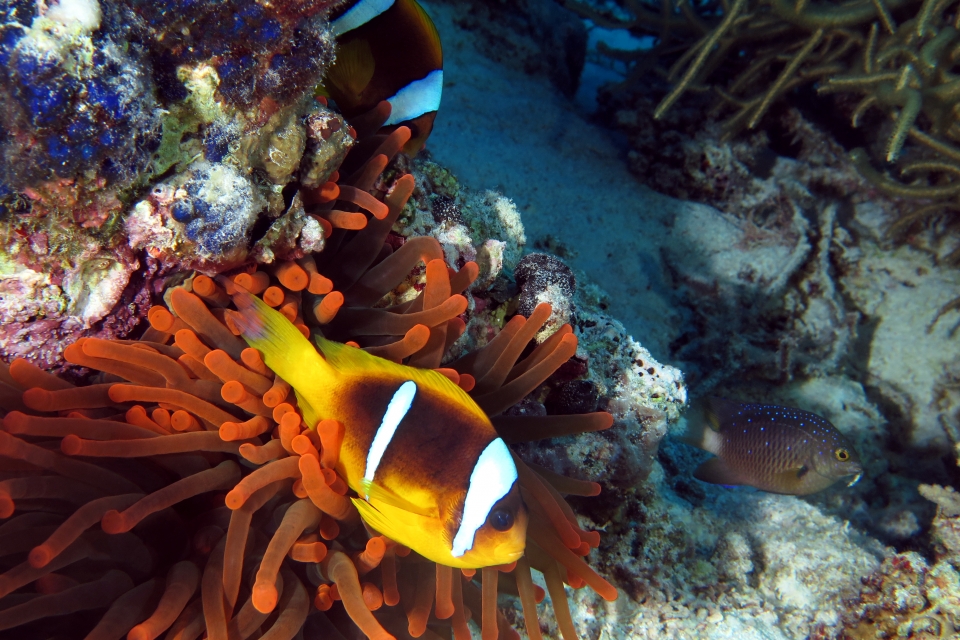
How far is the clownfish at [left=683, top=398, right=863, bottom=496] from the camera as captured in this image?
275cm

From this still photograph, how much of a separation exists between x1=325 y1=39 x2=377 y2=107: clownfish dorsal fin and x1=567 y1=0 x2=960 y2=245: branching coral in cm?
266

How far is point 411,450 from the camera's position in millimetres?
1306

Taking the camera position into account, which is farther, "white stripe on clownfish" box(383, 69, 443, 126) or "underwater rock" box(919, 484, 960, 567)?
"underwater rock" box(919, 484, 960, 567)

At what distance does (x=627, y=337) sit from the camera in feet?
7.62

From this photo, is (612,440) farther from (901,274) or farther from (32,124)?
(901,274)

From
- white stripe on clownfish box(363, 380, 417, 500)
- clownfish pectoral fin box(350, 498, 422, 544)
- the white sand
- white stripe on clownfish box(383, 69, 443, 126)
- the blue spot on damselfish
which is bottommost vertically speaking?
the white sand

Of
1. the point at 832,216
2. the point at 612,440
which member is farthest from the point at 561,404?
the point at 832,216

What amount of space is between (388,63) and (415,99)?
140mm

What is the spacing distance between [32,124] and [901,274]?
5574mm

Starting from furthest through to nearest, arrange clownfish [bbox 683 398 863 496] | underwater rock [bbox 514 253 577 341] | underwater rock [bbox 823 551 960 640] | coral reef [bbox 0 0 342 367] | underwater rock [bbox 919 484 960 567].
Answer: clownfish [bbox 683 398 863 496] < underwater rock [bbox 919 484 960 567] < underwater rock [bbox 823 551 960 640] < underwater rock [bbox 514 253 577 341] < coral reef [bbox 0 0 342 367]

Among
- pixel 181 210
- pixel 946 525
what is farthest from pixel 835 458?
pixel 181 210

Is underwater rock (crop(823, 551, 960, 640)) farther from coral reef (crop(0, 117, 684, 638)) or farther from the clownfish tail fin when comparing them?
the clownfish tail fin

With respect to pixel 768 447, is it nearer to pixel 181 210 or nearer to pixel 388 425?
pixel 388 425

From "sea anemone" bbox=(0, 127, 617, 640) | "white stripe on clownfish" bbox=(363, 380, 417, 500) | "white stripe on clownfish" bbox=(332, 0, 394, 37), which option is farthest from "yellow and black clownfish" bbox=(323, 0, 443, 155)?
"white stripe on clownfish" bbox=(363, 380, 417, 500)
